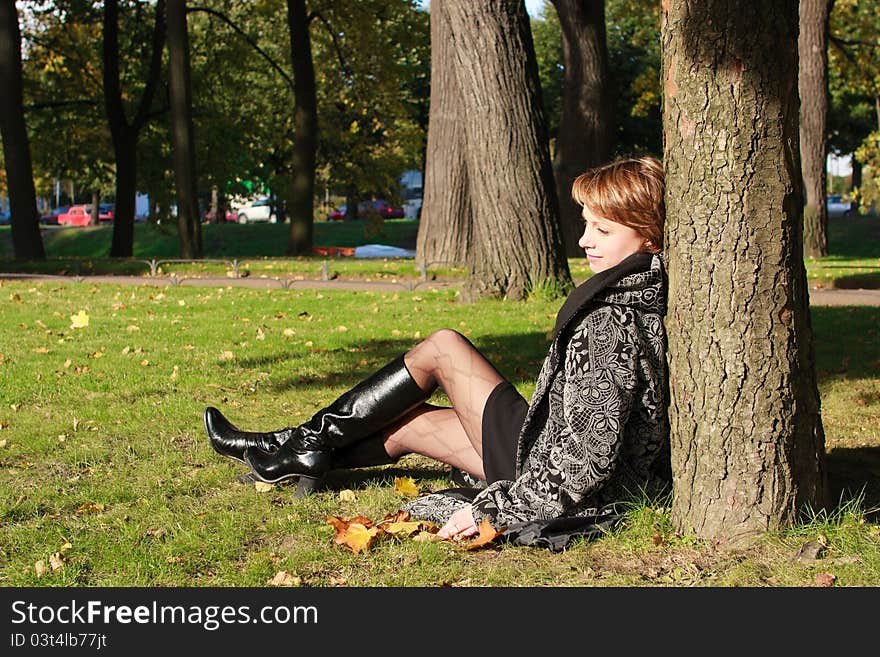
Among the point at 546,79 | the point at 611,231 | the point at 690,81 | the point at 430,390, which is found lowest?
the point at 430,390

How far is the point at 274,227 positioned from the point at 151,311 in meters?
30.4

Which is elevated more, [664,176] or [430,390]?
[664,176]

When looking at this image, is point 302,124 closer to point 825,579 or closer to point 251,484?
point 251,484

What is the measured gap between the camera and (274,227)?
41.3 m

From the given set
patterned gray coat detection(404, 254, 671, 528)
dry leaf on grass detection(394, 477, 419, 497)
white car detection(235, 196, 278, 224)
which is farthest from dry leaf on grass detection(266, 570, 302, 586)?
white car detection(235, 196, 278, 224)

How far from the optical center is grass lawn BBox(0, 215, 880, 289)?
14.5 metres

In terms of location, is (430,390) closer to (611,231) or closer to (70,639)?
(611,231)

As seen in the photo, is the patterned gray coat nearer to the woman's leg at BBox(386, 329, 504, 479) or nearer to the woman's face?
the woman's face

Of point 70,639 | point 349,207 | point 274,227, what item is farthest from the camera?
point 349,207

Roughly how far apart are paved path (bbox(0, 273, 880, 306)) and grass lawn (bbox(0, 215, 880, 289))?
48cm

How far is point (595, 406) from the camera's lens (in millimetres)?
3658

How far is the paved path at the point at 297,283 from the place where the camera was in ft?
38.1

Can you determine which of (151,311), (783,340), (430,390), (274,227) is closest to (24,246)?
(151,311)

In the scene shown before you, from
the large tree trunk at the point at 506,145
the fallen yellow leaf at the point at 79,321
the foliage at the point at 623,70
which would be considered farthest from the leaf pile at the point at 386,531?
the foliage at the point at 623,70
